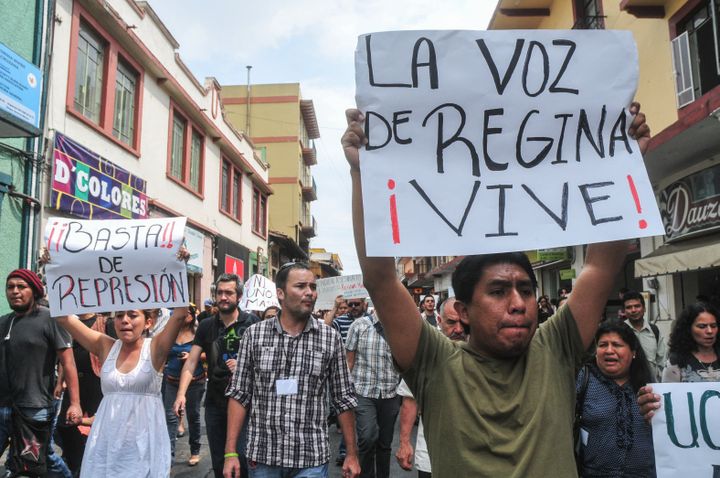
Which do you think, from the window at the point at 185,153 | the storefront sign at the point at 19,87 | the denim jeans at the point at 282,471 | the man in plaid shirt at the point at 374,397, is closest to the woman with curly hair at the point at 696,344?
the man in plaid shirt at the point at 374,397

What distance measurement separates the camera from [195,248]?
56.7 feet

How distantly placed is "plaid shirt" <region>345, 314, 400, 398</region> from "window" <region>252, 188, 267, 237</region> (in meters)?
20.5

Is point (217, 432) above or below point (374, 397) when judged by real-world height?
below

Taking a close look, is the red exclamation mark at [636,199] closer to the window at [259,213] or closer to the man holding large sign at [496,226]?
the man holding large sign at [496,226]

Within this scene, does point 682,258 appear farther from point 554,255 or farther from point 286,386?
point 286,386

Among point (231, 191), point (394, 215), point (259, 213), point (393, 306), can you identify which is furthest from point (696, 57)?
point (259, 213)

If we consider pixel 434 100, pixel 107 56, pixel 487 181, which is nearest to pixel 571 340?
pixel 487 181

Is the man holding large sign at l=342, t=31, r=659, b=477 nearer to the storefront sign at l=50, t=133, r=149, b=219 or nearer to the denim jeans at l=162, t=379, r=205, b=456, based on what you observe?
the denim jeans at l=162, t=379, r=205, b=456

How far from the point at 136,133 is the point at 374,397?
10371mm

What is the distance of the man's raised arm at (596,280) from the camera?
1.96 metres

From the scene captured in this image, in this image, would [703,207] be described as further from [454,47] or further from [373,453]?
[454,47]

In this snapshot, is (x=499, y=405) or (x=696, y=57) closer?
(x=499, y=405)

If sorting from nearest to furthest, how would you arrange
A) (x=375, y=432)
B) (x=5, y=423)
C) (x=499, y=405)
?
1. (x=499, y=405)
2. (x=5, y=423)
3. (x=375, y=432)

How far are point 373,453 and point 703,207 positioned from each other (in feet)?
24.0
